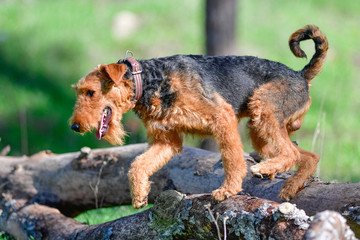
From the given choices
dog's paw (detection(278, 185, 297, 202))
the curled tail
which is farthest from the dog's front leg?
the curled tail

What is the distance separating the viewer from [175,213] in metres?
3.79

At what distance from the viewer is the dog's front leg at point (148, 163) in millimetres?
4152

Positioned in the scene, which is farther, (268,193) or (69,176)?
(69,176)

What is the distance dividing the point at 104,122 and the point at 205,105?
987 millimetres

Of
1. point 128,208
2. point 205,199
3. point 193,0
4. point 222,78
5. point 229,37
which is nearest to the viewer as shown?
point 205,199

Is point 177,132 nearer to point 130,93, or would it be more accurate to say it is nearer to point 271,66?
point 130,93

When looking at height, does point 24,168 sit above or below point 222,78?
below

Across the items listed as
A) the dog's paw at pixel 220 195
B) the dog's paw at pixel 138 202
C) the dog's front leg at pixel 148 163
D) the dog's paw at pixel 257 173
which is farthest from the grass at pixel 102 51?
the dog's paw at pixel 220 195

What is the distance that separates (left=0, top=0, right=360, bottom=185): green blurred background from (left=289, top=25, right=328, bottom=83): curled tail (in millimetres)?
6112

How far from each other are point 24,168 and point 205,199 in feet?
10.9

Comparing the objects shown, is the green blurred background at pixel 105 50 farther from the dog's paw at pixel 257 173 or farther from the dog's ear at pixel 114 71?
the dog's ear at pixel 114 71

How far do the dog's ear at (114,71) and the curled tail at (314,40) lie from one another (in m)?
1.78

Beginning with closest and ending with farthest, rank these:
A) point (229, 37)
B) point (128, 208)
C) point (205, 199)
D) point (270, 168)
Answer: point (205, 199) < point (270, 168) < point (128, 208) < point (229, 37)

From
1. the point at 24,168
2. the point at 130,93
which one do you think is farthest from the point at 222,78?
the point at 24,168
